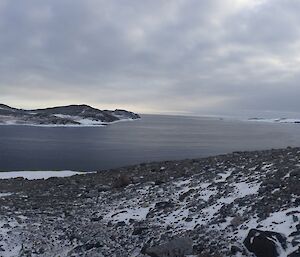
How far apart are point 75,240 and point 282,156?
1035 centimetres

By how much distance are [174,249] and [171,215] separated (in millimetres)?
3028

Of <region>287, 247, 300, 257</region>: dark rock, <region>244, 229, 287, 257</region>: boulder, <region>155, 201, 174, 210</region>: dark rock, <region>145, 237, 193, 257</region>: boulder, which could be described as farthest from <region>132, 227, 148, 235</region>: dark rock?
<region>287, 247, 300, 257</region>: dark rock

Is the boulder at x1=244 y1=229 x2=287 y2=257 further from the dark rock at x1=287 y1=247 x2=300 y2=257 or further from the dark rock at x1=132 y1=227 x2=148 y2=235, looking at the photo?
the dark rock at x1=132 y1=227 x2=148 y2=235

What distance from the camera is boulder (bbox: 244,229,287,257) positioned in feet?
31.8

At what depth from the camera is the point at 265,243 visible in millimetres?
9828

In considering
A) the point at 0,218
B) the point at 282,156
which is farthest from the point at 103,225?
the point at 282,156

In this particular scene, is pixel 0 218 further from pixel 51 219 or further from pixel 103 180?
pixel 103 180

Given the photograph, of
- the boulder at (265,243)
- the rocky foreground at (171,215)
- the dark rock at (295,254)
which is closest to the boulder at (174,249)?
the rocky foreground at (171,215)

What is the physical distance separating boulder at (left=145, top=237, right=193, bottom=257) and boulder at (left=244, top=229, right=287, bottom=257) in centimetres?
155

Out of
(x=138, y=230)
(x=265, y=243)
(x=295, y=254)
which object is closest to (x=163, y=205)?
(x=138, y=230)

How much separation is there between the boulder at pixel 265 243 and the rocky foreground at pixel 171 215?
0.02 m

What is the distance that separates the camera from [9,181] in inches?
950

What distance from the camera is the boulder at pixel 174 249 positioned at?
1070cm

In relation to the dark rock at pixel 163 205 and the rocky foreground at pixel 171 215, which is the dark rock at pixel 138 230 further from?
the dark rock at pixel 163 205
